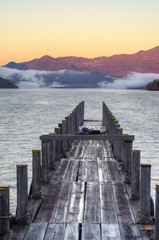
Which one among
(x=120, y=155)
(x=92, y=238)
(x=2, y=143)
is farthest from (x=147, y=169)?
(x=2, y=143)

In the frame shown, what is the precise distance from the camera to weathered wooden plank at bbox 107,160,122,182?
9.88 m

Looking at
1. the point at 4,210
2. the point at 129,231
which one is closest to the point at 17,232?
the point at 4,210

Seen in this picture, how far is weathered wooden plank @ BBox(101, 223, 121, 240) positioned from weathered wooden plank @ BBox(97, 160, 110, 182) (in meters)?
3.05

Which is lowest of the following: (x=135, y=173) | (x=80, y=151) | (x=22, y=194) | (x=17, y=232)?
(x=17, y=232)

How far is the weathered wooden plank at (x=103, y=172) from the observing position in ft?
32.1

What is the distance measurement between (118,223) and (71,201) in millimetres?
1550

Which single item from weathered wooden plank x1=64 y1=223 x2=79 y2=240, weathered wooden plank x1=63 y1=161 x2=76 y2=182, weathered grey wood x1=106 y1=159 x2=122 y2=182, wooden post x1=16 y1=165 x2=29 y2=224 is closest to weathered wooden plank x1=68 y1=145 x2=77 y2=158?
weathered wooden plank x1=63 y1=161 x2=76 y2=182

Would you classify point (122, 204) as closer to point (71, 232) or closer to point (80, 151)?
point (71, 232)

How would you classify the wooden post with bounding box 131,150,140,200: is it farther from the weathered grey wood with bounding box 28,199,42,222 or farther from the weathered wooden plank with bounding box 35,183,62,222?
the weathered grey wood with bounding box 28,199,42,222

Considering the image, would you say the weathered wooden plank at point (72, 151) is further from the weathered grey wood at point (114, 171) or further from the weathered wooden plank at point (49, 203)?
the weathered wooden plank at point (49, 203)

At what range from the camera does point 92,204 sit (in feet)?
25.5

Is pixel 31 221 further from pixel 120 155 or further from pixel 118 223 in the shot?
pixel 120 155

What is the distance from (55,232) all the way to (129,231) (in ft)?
4.73

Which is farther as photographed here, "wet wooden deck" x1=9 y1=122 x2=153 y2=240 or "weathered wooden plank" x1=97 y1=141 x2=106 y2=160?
"weathered wooden plank" x1=97 y1=141 x2=106 y2=160
